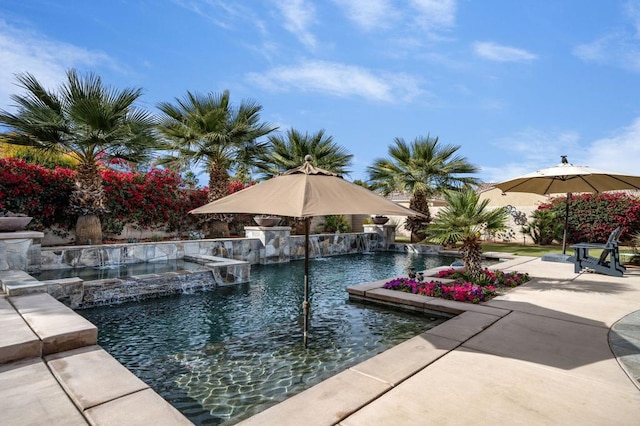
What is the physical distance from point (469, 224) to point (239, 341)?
5359 millimetres

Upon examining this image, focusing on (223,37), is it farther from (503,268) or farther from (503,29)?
(503,268)

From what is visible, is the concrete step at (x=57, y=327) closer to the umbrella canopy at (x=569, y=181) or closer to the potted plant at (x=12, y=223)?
the potted plant at (x=12, y=223)

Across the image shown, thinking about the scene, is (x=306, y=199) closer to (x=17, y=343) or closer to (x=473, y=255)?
(x=17, y=343)

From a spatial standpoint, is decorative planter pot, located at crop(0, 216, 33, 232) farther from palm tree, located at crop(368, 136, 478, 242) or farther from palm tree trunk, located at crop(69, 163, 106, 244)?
palm tree, located at crop(368, 136, 478, 242)

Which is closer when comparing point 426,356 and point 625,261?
point 426,356

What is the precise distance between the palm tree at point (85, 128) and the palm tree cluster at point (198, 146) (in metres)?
0.03

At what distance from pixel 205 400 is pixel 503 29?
11.7m

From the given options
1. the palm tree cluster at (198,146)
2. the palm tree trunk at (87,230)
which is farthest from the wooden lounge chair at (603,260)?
the palm tree trunk at (87,230)

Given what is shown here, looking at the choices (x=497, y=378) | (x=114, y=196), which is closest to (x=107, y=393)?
(x=497, y=378)

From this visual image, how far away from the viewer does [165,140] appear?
12789mm

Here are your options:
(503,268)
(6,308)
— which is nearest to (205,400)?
(6,308)

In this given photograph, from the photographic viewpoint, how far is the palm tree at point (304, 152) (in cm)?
1592

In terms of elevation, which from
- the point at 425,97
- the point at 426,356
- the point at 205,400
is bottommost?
Result: the point at 205,400

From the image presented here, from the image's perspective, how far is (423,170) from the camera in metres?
17.0
